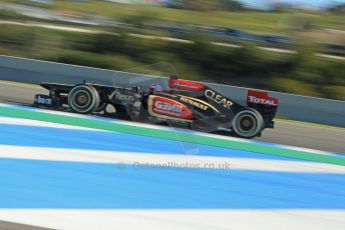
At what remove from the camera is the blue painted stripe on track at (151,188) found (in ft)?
14.7

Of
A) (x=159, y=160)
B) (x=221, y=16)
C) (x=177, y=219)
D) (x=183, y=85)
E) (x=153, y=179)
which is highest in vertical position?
(x=221, y=16)

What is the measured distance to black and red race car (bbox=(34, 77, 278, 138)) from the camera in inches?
312

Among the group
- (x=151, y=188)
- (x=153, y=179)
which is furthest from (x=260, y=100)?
(x=151, y=188)

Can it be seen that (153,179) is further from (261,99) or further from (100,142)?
(261,99)

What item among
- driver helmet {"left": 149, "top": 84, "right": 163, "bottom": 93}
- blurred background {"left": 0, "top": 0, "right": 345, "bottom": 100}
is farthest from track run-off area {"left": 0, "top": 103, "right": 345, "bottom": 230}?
blurred background {"left": 0, "top": 0, "right": 345, "bottom": 100}

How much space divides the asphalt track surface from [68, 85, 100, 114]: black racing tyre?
1.55m

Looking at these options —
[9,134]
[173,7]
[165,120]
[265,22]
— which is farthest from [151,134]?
[173,7]

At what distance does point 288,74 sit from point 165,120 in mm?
12509

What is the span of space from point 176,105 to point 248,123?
1235 mm

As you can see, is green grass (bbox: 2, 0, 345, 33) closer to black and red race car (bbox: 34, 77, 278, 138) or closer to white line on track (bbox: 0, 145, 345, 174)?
black and red race car (bbox: 34, 77, 278, 138)

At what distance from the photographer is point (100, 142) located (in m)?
6.73

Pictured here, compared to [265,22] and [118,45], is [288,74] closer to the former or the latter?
[118,45]

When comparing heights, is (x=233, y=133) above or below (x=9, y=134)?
above

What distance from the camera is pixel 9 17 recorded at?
26.3 metres
